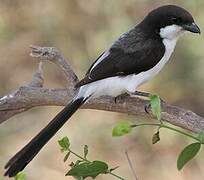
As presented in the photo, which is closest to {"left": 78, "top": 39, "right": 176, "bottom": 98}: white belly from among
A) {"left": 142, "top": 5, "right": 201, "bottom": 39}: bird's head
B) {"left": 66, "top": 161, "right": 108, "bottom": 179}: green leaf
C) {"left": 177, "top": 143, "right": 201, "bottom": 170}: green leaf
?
{"left": 142, "top": 5, "right": 201, "bottom": 39}: bird's head

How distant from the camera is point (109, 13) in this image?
555 centimetres

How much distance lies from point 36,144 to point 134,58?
81cm

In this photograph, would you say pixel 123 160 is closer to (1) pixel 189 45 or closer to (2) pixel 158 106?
(1) pixel 189 45

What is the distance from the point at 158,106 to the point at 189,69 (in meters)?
3.76

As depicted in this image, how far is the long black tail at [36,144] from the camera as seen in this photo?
1995mm

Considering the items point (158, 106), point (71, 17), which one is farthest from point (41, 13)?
point (158, 106)

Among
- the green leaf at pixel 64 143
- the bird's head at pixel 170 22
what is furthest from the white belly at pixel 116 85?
the green leaf at pixel 64 143

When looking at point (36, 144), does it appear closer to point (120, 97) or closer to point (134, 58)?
point (120, 97)

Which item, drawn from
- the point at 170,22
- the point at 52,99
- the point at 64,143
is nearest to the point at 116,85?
the point at 52,99

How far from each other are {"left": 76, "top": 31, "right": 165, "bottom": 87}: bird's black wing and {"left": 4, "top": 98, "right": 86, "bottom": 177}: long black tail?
6.5 inches

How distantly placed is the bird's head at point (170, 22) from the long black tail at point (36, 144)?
24.3 inches

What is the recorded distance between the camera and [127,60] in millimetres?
2924

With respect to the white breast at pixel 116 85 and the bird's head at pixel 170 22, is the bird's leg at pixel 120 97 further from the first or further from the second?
the bird's head at pixel 170 22

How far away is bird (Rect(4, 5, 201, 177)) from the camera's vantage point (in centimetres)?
280
